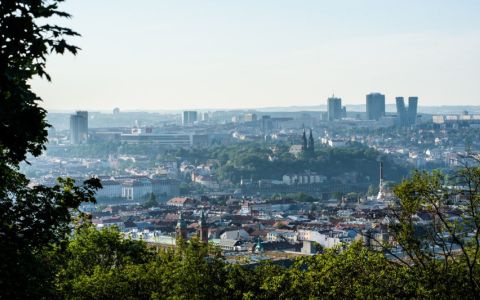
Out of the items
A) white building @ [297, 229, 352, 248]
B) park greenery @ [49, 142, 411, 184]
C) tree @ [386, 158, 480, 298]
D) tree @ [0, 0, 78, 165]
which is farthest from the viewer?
park greenery @ [49, 142, 411, 184]

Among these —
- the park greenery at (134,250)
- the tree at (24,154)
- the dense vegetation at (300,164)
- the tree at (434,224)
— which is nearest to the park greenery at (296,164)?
the dense vegetation at (300,164)

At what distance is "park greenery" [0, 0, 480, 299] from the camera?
10.9m

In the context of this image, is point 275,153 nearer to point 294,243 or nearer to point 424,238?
point 294,243

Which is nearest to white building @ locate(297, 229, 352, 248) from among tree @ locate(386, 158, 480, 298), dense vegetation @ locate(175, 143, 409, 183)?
tree @ locate(386, 158, 480, 298)

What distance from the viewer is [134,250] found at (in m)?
26.6

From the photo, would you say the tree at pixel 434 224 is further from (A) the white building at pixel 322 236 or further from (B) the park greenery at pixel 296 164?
(B) the park greenery at pixel 296 164

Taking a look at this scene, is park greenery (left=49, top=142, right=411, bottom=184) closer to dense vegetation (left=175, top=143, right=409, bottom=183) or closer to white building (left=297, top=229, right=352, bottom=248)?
dense vegetation (left=175, top=143, right=409, bottom=183)

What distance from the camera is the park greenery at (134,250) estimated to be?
10938mm

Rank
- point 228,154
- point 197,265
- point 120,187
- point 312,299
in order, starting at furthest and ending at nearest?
point 228,154 < point 120,187 < point 197,265 < point 312,299

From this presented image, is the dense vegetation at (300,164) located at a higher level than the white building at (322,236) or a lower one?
lower

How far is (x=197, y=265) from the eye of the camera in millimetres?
21797

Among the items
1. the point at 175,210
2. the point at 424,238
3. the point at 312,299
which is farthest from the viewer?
the point at 175,210

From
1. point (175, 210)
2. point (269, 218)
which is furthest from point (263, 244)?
point (175, 210)

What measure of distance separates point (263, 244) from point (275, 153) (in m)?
93.5
